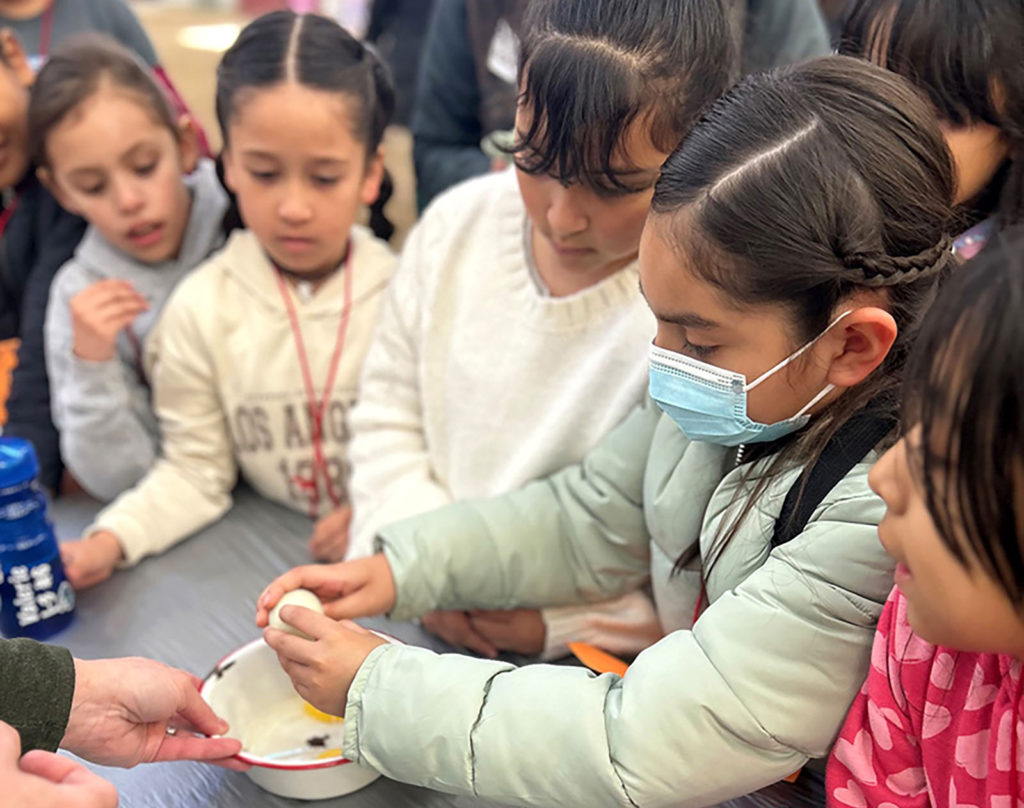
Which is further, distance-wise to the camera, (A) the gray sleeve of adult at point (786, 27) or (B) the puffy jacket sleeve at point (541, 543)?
(A) the gray sleeve of adult at point (786, 27)

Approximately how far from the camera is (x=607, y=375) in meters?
1.07

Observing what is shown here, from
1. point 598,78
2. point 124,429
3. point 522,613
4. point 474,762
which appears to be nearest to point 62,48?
point 124,429

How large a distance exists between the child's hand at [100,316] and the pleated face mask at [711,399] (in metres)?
0.81

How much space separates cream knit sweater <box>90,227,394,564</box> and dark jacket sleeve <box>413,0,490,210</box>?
43 cm

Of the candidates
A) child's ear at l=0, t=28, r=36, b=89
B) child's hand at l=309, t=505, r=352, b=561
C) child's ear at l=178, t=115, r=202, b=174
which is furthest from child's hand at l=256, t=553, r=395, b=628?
child's ear at l=0, t=28, r=36, b=89

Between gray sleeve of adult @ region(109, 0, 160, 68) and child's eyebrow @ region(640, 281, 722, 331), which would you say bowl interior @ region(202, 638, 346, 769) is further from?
gray sleeve of adult @ region(109, 0, 160, 68)

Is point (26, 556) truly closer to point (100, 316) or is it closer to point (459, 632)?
point (100, 316)

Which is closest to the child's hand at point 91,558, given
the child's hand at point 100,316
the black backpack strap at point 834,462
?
the child's hand at point 100,316

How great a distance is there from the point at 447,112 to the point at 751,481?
1.18 metres

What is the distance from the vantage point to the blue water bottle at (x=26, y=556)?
1061 millimetres

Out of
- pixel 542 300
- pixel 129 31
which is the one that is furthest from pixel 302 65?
pixel 129 31

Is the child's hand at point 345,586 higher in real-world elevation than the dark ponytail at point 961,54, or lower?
lower

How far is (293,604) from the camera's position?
924 millimetres

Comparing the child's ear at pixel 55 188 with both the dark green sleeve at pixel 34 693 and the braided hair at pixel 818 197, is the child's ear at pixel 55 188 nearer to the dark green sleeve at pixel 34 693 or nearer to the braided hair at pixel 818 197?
the dark green sleeve at pixel 34 693
